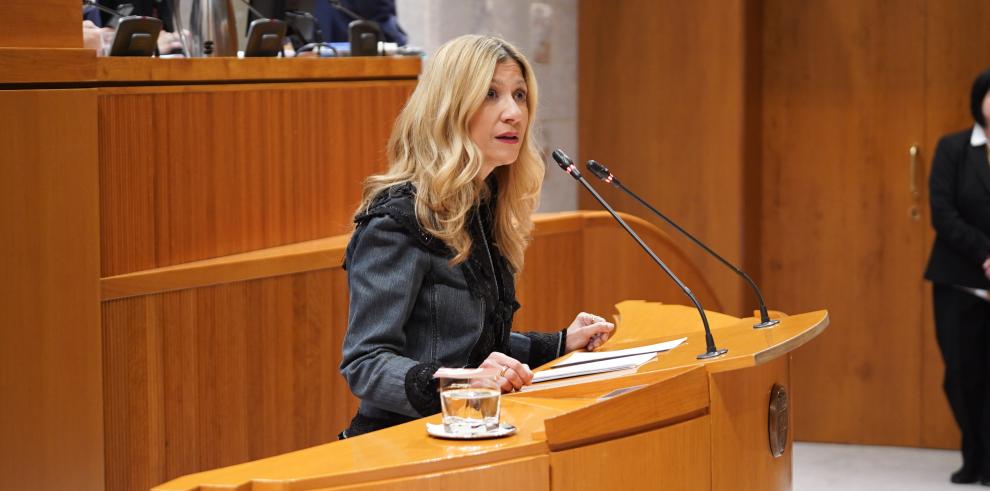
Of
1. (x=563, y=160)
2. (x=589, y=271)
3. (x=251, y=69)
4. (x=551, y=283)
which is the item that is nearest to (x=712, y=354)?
(x=563, y=160)

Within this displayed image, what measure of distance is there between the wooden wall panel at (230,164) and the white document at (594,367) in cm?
125

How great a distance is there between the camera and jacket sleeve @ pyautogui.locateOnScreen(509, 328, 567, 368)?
2719mm

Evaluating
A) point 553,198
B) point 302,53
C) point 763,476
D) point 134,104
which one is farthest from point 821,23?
point 763,476

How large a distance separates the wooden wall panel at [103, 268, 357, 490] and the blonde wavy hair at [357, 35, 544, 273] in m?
0.98

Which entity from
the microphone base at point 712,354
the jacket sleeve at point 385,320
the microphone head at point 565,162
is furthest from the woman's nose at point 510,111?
the microphone base at point 712,354

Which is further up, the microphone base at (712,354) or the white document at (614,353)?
the microphone base at (712,354)

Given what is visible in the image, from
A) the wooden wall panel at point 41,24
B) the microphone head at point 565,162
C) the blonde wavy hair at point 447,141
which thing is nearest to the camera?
the blonde wavy hair at point 447,141

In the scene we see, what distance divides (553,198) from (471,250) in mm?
3389

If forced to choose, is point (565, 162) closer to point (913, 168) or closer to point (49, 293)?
point (49, 293)

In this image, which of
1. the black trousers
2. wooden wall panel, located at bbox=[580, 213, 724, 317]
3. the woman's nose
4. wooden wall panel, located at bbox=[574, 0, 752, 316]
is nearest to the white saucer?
the woman's nose

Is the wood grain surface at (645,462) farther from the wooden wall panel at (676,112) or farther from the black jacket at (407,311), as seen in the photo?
the wooden wall panel at (676,112)

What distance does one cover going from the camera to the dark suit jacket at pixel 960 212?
523cm

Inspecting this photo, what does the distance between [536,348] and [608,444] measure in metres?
0.81

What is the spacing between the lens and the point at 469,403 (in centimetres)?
192
